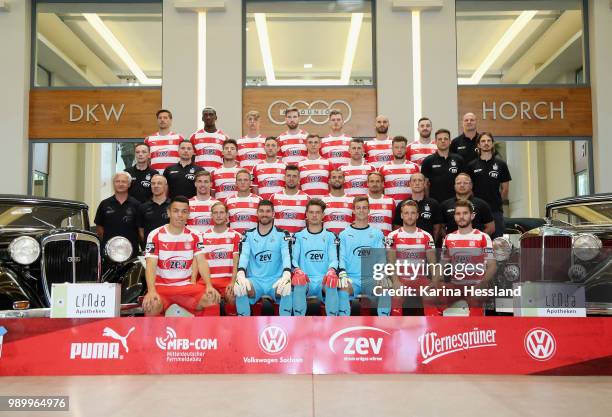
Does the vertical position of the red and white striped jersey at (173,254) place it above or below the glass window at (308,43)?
below

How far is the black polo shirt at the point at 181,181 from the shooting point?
7.95m

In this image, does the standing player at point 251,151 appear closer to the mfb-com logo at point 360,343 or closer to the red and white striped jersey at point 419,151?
the red and white striped jersey at point 419,151

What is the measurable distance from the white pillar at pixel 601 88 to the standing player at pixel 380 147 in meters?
5.10

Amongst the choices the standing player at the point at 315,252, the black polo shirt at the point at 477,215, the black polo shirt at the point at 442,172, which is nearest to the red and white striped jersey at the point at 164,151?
the standing player at the point at 315,252

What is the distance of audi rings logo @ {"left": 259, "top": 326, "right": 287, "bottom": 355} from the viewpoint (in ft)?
16.4

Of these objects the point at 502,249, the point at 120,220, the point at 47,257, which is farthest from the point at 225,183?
the point at 502,249

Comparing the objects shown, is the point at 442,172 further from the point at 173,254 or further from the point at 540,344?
the point at 173,254

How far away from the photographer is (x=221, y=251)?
6762mm

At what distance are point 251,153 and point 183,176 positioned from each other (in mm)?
1056

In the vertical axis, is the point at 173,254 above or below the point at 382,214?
below

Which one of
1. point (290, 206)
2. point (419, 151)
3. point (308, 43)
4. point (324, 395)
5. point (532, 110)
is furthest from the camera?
point (308, 43)

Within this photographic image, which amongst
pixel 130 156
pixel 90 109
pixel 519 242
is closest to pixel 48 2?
pixel 90 109

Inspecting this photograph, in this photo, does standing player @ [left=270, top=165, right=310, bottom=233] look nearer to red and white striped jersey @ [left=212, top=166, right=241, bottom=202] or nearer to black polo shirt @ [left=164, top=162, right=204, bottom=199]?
red and white striped jersey @ [left=212, top=166, right=241, bottom=202]

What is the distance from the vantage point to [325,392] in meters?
4.29
